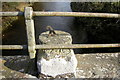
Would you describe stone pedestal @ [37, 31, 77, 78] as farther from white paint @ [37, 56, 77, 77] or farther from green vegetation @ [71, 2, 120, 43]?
green vegetation @ [71, 2, 120, 43]

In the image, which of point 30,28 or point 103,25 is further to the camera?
point 103,25

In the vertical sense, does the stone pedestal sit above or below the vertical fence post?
below

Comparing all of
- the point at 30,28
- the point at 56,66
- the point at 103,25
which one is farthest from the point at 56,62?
the point at 103,25

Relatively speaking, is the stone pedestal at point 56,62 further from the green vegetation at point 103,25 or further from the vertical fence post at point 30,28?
the green vegetation at point 103,25

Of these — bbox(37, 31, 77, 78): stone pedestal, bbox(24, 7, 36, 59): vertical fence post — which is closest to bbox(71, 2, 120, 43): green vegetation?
bbox(37, 31, 77, 78): stone pedestal

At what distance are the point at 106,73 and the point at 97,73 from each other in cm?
11

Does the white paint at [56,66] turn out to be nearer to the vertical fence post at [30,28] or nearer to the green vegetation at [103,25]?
the vertical fence post at [30,28]

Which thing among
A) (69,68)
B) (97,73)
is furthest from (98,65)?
(69,68)

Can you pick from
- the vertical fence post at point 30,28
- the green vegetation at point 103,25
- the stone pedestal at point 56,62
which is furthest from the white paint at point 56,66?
the green vegetation at point 103,25

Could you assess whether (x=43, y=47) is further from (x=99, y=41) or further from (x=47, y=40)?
(x=99, y=41)

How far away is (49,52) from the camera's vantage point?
2.24 meters

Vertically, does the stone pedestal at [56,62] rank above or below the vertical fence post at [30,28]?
below

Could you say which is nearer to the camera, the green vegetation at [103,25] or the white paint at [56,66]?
the white paint at [56,66]

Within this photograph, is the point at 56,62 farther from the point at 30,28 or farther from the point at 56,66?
the point at 30,28
